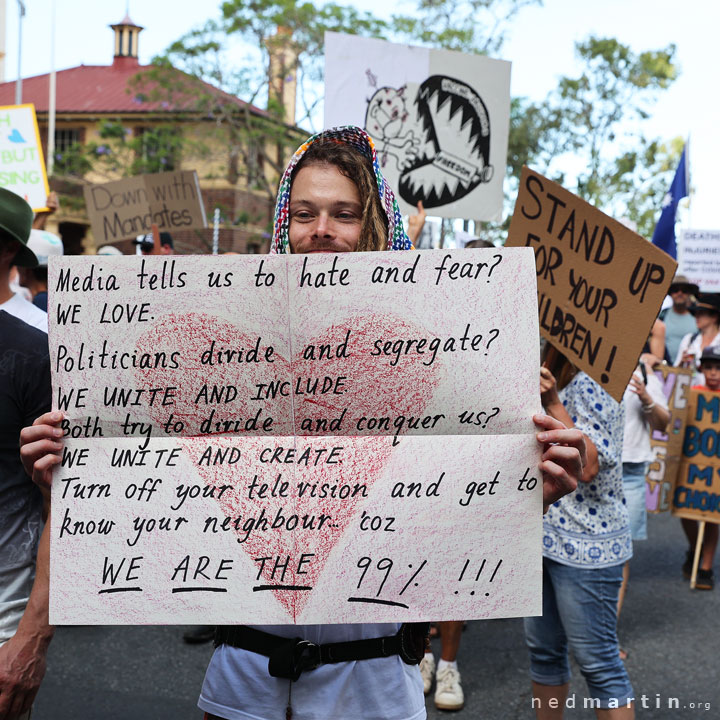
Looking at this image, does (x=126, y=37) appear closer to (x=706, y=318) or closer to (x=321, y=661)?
(x=706, y=318)

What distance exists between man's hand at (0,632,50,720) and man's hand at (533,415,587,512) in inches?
44.9

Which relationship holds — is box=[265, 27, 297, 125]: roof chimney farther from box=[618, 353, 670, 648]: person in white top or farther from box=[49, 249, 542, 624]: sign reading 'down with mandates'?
box=[49, 249, 542, 624]: sign reading 'down with mandates'

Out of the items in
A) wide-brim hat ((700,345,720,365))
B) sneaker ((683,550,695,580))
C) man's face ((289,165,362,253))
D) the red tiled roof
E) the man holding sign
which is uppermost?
the red tiled roof

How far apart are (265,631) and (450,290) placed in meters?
0.74

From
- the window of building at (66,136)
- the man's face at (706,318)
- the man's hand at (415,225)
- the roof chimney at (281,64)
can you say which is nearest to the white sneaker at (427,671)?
the man's hand at (415,225)

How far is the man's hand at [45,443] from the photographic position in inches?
62.6

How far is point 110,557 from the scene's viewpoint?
160cm

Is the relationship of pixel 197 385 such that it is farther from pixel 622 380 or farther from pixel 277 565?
pixel 622 380

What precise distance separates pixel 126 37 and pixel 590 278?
175ft

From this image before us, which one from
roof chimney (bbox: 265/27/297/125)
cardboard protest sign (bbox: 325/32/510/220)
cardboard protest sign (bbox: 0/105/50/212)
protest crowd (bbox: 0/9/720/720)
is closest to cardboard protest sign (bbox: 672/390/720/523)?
cardboard protest sign (bbox: 325/32/510/220)

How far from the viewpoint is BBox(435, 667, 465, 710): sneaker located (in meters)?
4.08

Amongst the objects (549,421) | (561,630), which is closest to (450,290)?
(549,421)

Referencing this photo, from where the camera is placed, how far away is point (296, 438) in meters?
1.63

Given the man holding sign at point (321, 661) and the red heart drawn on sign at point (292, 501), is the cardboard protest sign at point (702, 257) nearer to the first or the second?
the man holding sign at point (321, 661)
